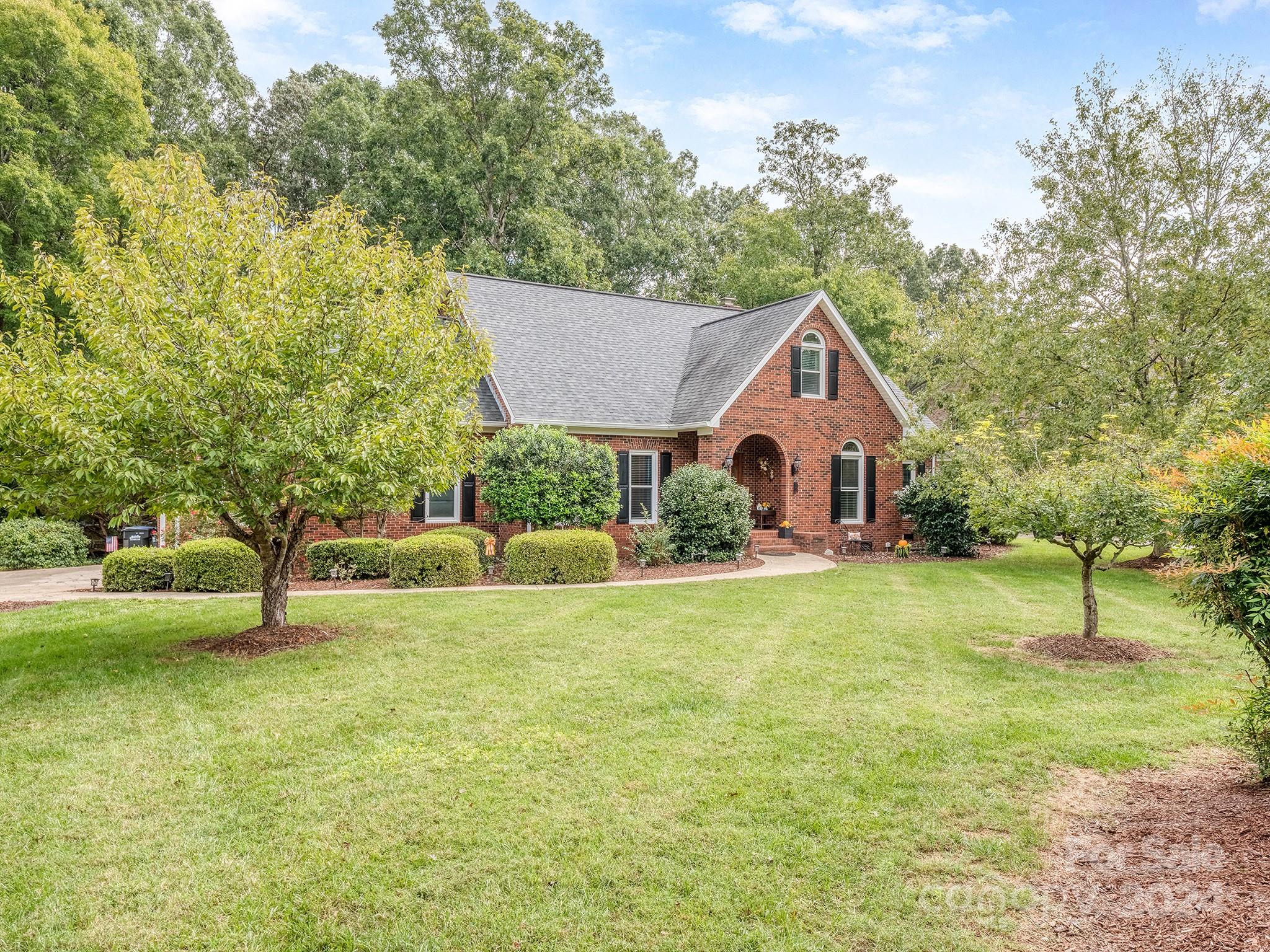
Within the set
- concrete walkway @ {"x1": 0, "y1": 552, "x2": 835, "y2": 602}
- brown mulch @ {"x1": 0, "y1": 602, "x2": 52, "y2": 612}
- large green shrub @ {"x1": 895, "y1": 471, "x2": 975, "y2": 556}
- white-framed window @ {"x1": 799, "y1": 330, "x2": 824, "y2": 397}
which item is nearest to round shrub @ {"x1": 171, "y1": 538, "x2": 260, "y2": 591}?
concrete walkway @ {"x1": 0, "y1": 552, "x2": 835, "y2": 602}

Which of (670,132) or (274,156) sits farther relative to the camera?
(670,132)

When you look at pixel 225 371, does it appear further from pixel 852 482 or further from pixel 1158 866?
pixel 852 482

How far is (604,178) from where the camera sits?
115 ft

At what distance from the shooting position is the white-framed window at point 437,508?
16.1 meters

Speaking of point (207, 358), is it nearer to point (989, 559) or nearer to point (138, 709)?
point (138, 709)

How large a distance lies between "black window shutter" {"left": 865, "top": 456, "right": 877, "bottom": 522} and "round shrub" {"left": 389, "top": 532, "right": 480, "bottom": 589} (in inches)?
442

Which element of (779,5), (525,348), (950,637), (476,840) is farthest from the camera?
(525,348)

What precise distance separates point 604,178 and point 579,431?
22107 mm

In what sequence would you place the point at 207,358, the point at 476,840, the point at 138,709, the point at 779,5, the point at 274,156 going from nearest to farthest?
the point at 476,840 → the point at 138,709 → the point at 207,358 → the point at 779,5 → the point at 274,156

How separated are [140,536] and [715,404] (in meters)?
13.4

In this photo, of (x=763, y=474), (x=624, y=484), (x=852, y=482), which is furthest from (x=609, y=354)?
(x=852, y=482)

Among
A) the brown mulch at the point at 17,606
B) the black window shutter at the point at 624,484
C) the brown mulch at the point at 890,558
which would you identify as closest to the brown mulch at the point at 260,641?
the brown mulch at the point at 17,606

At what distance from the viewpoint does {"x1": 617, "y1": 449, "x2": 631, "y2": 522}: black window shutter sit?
58.4 ft

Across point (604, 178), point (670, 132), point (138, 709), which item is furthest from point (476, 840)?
point (670, 132)
